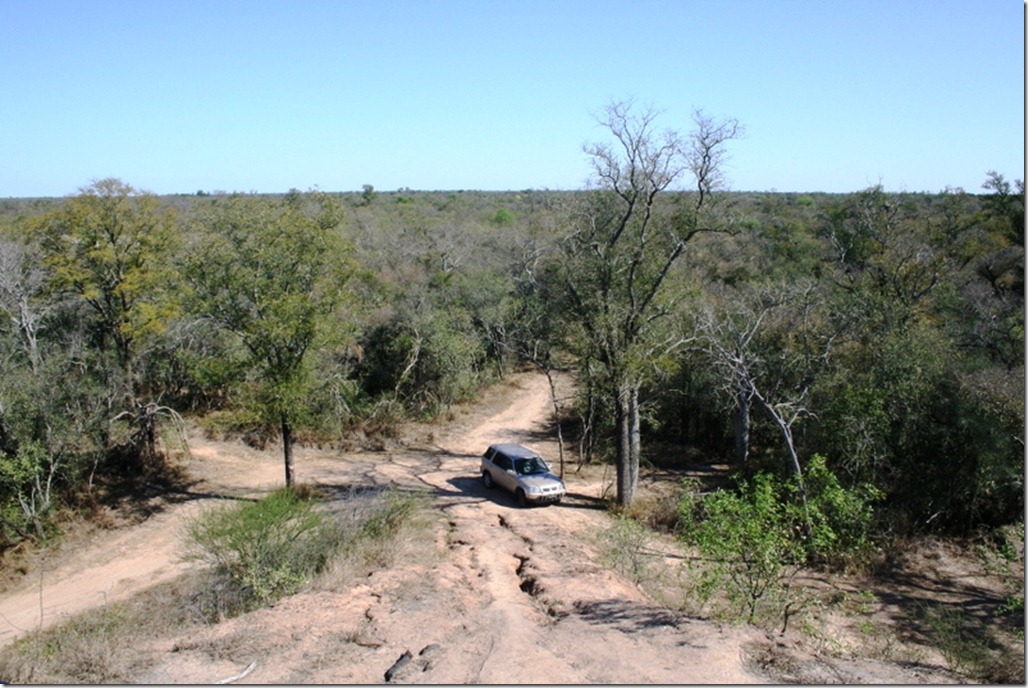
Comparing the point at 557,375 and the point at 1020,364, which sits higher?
the point at 1020,364

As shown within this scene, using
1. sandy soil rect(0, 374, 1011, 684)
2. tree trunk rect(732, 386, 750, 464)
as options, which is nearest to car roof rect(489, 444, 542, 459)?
sandy soil rect(0, 374, 1011, 684)

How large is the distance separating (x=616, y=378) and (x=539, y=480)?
350cm

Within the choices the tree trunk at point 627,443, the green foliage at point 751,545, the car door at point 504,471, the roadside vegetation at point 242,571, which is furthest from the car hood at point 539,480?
the green foliage at point 751,545

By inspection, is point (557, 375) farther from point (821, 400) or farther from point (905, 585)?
point (905, 585)

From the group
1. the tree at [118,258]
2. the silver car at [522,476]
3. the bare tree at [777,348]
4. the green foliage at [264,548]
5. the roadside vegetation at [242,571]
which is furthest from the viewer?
the tree at [118,258]

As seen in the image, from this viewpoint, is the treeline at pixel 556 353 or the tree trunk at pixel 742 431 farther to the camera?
the tree trunk at pixel 742 431

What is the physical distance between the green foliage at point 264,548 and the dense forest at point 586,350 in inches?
226

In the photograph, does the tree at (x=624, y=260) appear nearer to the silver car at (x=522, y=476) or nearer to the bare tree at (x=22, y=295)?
the silver car at (x=522, y=476)

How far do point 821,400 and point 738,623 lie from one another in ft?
35.5

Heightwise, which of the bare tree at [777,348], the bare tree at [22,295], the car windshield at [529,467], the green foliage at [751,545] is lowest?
the car windshield at [529,467]

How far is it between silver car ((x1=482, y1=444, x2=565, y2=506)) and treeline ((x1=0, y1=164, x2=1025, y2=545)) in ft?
7.08

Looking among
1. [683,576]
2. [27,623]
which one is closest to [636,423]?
[683,576]

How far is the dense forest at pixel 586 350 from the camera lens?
17297 mm

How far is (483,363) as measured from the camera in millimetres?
34312
